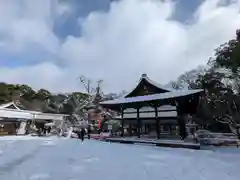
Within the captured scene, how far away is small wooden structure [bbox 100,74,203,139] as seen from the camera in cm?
2039

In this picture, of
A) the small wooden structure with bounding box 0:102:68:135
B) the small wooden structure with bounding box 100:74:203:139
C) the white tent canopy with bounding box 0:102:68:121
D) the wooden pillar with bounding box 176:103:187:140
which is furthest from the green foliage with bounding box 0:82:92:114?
the wooden pillar with bounding box 176:103:187:140

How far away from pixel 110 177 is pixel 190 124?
73.5 ft

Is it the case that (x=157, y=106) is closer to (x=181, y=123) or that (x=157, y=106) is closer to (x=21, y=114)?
(x=181, y=123)

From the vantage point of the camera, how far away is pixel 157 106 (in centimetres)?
2198

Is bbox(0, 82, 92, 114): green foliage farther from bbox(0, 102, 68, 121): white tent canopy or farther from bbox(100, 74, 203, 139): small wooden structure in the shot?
bbox(100, 74, 203, 139): small wooden structure

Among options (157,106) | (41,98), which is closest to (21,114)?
(41,98)

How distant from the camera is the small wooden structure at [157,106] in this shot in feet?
66.9

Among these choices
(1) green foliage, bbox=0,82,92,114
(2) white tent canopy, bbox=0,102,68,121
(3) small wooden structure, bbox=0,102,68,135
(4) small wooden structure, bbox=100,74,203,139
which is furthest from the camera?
(1) green foliage, bbox=0,82,92,114

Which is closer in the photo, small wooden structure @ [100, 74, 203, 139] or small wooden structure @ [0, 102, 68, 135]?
small wooden structure @ [100, 74, 203, 139]

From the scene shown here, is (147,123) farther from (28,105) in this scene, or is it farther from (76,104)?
(28,105)

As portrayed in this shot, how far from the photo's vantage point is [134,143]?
Answer: 21312 mm

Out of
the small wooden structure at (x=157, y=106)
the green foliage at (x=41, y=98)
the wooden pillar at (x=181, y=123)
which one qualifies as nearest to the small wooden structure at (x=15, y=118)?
the green foliage at (x=41, y=98)

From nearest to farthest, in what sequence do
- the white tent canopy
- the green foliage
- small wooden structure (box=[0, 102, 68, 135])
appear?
1. the white tent canopy
2. small wooden structure (box=[0, 102, 68, 135])
3. the green foliage

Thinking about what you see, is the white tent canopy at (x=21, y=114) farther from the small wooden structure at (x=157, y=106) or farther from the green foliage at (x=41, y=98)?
the small wooden structure at (x=157, y=106)
